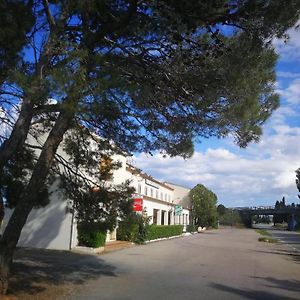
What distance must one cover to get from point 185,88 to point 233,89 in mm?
1061

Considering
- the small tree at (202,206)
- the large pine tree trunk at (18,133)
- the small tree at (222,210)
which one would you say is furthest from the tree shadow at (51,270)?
the small tree at (222,210)

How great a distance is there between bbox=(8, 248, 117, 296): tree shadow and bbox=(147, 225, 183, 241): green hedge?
14236 millimetres

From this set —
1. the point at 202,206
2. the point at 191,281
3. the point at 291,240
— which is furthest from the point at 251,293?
the point at 202,206

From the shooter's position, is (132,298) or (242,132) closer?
(132,298)

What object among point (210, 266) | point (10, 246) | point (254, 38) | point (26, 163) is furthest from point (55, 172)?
point (210, 266)

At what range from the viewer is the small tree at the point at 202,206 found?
7925cm

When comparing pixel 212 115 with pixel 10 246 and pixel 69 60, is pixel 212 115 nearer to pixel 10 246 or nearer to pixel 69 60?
pixel 69 60

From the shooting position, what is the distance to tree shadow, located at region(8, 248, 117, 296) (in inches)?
489

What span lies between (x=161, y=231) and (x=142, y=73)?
3040 centimetres

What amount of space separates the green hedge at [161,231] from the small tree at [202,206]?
91.9ft

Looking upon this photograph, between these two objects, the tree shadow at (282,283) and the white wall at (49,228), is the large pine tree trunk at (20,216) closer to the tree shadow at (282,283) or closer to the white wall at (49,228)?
the tree shadow at (282,283)

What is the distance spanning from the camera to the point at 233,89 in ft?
36.9

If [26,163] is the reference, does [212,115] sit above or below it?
above

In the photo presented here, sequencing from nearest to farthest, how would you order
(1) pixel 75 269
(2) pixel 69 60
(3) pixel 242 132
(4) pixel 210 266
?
(2) pixel 69 60 → (3) pixel 242 132 → (1) pixel 75 269 → (4) pixel 210 266
